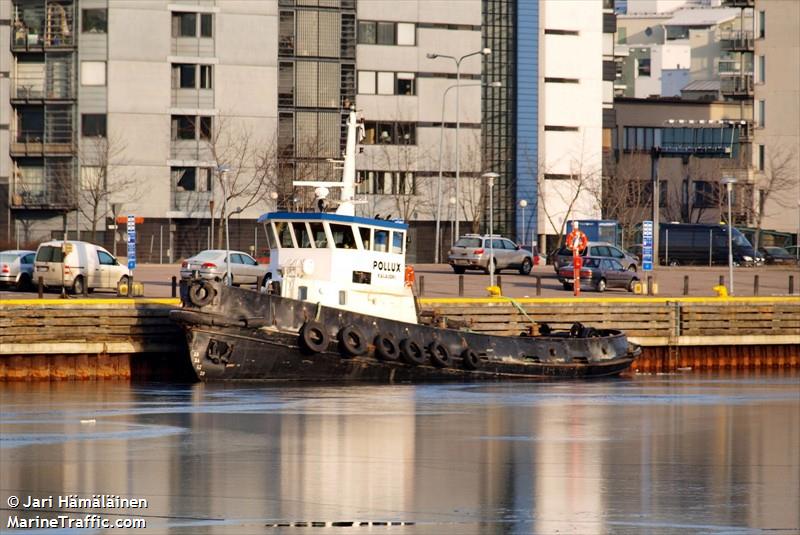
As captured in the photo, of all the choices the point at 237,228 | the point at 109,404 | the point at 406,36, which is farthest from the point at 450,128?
the point at 109,404

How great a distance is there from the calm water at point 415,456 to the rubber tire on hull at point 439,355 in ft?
2.80

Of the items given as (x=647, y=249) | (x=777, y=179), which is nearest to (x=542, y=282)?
(x=647, y=249)

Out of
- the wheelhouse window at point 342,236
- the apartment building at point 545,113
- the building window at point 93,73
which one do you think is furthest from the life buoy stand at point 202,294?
the apartment building at point 545,113

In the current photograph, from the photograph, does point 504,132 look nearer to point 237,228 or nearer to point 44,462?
point 237,228

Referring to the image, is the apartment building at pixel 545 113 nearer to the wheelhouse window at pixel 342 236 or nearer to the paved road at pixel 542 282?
the paved road at pixel 542 282

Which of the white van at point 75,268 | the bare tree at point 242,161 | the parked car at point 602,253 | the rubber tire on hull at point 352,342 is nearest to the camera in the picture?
the rubber tire on hull at point 352,342

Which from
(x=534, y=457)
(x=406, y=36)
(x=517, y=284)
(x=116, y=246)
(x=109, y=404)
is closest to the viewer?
(x=534, y=457)

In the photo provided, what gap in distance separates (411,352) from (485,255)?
2982cm

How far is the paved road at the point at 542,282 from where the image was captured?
193 ft

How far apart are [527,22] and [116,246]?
34.1 meters

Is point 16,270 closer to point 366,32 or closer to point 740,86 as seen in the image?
point 366,32

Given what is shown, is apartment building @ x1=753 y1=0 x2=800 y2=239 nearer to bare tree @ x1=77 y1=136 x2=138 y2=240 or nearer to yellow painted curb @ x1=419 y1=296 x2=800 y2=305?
bare tree @ x1=77 y1=136 x2=138 y2=240

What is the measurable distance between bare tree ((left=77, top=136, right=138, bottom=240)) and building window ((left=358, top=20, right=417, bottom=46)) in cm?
1765

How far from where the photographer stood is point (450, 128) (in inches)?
3954
